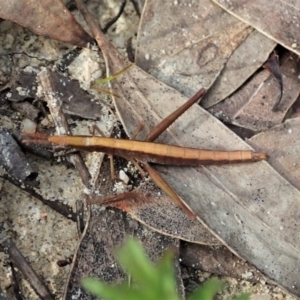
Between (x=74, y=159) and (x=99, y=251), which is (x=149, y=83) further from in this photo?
(x=99, y=251)

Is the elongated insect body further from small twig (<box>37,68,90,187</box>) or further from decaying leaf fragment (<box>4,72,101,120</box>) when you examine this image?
decaying leaf fragment (<box>4,72,101,120</box>)

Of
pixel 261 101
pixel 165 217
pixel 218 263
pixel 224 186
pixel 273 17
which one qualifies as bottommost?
pixel 218 263

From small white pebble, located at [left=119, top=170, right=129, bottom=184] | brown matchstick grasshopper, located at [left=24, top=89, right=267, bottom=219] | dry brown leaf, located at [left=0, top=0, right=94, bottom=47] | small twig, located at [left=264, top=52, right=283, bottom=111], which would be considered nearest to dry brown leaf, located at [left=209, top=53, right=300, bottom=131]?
small twig, located at [left=264, top=52, right=283, bottom=111]

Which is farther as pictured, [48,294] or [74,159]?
[74,159]

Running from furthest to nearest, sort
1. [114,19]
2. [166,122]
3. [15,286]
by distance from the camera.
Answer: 1. [114,19]
2. [166,122]
3. [15,286]

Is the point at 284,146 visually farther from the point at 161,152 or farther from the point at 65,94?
the point at 65,94


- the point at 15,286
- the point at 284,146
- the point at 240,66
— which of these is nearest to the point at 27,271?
the point at 15,286

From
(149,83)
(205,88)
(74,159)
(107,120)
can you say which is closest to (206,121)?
(205,88)
